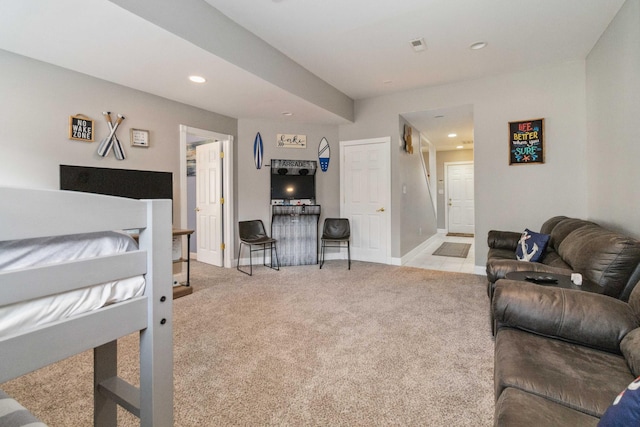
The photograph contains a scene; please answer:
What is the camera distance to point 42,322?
812mm

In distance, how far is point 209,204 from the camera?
5078 millimetres

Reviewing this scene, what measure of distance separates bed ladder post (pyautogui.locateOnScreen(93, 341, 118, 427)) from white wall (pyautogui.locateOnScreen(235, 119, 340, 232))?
3.65 m

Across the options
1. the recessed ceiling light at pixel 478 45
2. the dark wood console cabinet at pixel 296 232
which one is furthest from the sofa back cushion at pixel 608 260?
the dark wood console cabinet at pixel 296 232

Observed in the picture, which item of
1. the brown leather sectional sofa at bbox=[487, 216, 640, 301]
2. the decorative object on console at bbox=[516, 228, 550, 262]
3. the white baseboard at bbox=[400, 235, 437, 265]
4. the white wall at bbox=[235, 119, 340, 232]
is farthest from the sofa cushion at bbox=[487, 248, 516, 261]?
the white wall at bbox=[235, 119, 340, 232]

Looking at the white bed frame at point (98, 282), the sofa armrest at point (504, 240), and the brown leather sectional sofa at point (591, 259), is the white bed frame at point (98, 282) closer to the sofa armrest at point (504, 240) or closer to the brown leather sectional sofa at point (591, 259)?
the brown leather sectional sofa at point (591, 259)

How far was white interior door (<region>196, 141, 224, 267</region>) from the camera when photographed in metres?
4.89

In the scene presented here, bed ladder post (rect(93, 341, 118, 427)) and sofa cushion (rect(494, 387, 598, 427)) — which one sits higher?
sofa cushion (rect(494, 387, 598, 427))

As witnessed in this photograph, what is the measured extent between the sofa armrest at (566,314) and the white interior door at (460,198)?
25.0ft

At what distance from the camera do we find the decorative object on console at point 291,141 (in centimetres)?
510

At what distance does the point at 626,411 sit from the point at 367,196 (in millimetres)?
4587

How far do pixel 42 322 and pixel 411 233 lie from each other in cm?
Answer: 540

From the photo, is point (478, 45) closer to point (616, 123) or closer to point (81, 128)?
point (616, 123)

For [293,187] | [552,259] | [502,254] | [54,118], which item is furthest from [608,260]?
[54,118]

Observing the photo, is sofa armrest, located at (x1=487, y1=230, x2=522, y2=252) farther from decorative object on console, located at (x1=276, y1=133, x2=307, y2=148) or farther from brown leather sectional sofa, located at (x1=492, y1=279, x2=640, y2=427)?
decorative object on console, located at (x1=276, y1=133, x2=307, y2=148)
